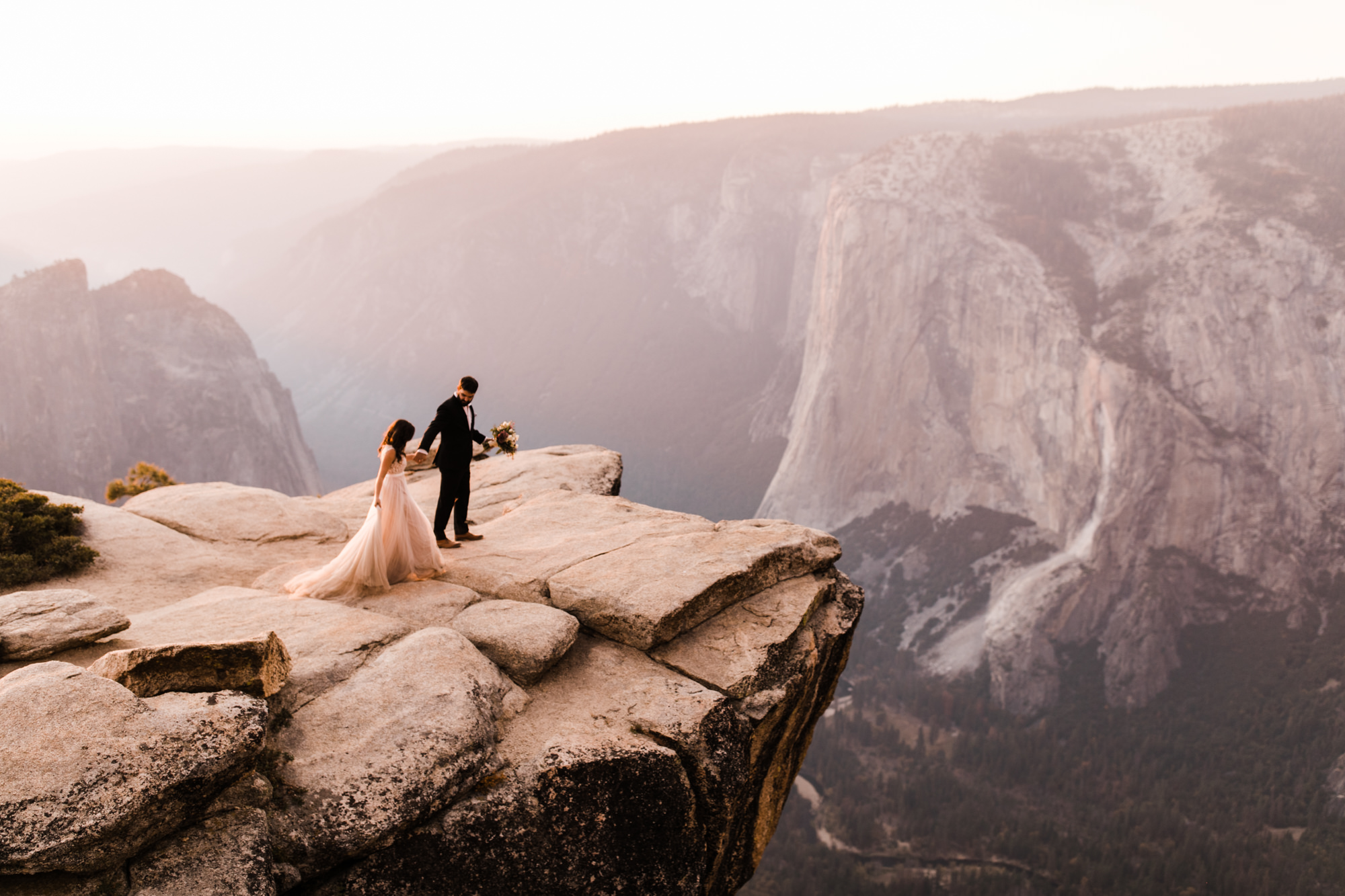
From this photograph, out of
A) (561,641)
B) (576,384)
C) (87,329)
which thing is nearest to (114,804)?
(561,641)

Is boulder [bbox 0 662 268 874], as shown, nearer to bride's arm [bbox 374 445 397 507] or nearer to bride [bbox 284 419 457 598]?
bride [bbox 284 419 457 598]

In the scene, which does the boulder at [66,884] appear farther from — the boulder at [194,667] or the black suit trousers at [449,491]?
the black suit trousers at [449,491]

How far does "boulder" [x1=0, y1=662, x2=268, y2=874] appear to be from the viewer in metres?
5.58

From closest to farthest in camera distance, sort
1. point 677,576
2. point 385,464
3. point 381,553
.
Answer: point 677,576 → point 381,553 → point 385,464

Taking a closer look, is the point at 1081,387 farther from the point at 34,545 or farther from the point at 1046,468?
the point at 34,545

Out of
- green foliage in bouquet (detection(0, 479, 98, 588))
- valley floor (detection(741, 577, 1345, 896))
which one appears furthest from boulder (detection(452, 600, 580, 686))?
valley floor (detection(741, 577, 1345, 896))

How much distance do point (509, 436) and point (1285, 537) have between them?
72993 millimetres

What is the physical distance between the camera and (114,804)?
581 centimetres

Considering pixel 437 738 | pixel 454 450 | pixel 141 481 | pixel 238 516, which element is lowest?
pixel 141 481

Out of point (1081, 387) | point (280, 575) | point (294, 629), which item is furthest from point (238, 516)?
point (1081, 387)

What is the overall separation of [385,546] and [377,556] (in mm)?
177

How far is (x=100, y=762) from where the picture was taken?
5.95m

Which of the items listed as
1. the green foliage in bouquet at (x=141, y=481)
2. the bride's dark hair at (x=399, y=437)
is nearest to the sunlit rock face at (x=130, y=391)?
the green foliage in bouquet at (x=141, y=481)

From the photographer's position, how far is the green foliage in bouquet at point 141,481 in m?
23.3
